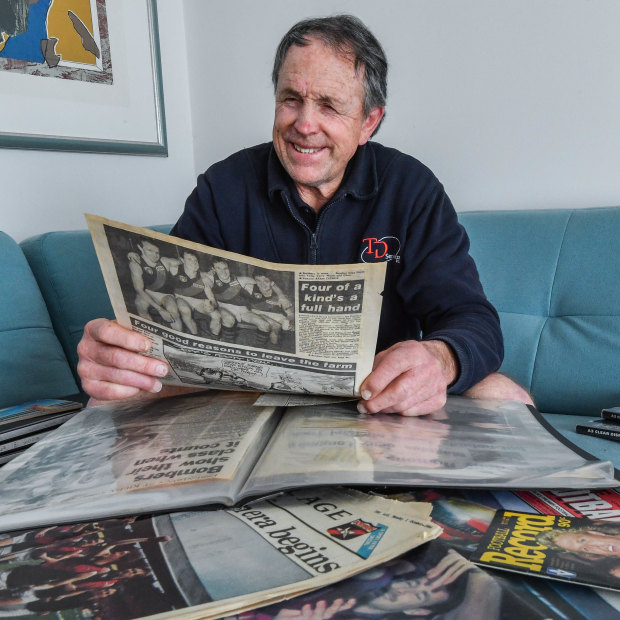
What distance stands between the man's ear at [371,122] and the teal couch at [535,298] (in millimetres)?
450

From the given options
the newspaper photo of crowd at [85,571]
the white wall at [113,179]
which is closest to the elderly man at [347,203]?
the newspaper photo of crowd at [85,571]

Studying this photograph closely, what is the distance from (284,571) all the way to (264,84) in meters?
1.93

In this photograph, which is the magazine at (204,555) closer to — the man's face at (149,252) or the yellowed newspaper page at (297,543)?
the yellowed newspaper page at (297,543)

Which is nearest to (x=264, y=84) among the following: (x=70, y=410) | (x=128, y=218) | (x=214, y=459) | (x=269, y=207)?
(x=128, y=218)

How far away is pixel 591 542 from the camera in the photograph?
1.51 ft

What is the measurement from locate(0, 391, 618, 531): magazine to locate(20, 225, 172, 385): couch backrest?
0.75m

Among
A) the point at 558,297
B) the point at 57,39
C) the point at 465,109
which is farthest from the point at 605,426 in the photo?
the point at 57,39

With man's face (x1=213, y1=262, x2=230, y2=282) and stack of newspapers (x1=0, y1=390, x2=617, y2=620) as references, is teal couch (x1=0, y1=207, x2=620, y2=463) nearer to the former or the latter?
stack of newspapers (x1=0, y1=390, x2=617, y2=620)

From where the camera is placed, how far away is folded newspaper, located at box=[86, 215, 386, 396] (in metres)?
0.72

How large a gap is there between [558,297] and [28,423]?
1187 mm

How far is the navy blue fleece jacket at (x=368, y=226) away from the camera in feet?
3.73

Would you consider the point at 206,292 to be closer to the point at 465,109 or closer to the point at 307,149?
the point at 307,149

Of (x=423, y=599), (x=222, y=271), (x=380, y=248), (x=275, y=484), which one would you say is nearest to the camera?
(x=423, y=599)

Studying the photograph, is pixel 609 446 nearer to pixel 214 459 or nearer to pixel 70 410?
pixel 214 459
